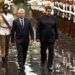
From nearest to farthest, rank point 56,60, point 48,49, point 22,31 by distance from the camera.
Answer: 1. point 22,31
2. point 48,49
3. point 56,60

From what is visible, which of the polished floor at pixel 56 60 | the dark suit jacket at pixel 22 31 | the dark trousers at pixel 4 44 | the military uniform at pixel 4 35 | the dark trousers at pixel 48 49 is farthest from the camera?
the dark trousers at pixel 4 44

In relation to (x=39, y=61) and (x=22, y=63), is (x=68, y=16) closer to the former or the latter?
(x=39, y=61)

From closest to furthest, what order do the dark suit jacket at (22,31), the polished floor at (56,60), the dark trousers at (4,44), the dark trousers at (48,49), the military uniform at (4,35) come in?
the dark suit jacket at (22,31)
the dark trousers at (48,49)
the polished floor at (56,60)
the military uniform at (4,35)
the dark trousers at (4,44)

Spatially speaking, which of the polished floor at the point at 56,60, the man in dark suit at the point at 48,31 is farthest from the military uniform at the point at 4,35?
the man in dark suit at the point at 48,31

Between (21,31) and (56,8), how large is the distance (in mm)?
6939

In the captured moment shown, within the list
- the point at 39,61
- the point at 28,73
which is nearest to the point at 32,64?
the point at 39,61

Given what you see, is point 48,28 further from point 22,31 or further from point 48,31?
point 22,31

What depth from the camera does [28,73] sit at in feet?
35.9

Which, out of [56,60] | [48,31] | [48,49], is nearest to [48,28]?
[48,31]

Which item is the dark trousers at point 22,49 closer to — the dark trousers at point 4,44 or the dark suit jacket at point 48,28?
the dark suit jacket at point 48,28

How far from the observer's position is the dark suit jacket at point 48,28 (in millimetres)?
10883

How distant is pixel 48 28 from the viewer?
10898 millimetres

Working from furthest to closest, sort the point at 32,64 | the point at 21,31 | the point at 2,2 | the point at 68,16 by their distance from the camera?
1. the point at 68,16
2. the point at 2,2
3. the point at 32,64
4. the point at 21,31

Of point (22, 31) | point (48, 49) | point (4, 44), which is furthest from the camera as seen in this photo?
point (4, 44)
